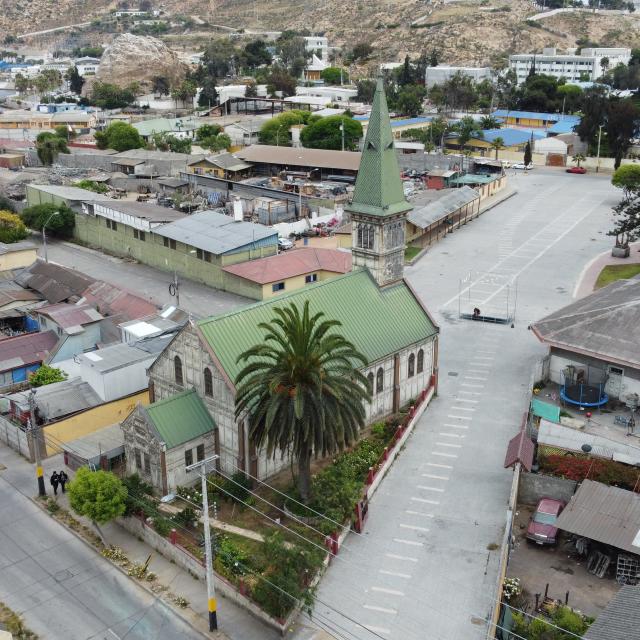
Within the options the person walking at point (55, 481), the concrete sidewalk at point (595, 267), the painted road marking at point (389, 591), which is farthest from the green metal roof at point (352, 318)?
the concrete sidewalk at point (595, 267)

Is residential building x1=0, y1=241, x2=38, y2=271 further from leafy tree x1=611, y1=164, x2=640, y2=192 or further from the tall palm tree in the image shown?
leafy tree x1=611, y1=164, x2=640, y2=192

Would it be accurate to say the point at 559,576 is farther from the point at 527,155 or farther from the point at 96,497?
Answer: the point at 527,155

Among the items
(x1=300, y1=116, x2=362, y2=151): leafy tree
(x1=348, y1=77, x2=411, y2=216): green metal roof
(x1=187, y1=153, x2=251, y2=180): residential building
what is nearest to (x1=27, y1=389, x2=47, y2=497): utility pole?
(x1=348, y1=77, x2=411, y2=216): green metal roof

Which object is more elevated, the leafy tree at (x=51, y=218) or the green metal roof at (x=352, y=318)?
the green metal roof at (x=352, y=318)

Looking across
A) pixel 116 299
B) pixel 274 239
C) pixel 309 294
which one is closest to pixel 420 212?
pixel 274 239

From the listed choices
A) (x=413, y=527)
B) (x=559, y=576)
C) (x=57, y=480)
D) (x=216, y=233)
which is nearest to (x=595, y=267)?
(x=216, y=233)

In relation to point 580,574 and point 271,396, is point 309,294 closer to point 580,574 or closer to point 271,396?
point 271,396

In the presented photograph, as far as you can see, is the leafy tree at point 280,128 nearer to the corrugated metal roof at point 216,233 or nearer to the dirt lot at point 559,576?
the corrugated metal roof at point 216,233
